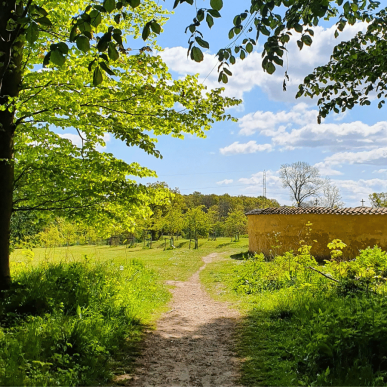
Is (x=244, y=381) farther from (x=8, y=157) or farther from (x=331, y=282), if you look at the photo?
(x=8, y=157)

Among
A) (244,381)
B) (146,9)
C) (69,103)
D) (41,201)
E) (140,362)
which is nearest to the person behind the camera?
(244,381)

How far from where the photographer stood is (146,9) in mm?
7828

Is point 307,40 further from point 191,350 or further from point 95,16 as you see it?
point 191,350

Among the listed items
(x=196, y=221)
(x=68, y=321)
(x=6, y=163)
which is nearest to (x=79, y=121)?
(x=6, y=163)

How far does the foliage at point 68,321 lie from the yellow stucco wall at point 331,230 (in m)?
12.1

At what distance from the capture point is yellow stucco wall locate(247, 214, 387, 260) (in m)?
18.1

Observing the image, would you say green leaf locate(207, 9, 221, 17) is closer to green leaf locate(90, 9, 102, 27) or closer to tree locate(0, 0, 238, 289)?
green leaf locate(90, 9, 102, 27)

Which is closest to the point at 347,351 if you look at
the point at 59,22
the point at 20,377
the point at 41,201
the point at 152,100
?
the point at 20,377

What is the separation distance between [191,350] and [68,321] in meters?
1.88

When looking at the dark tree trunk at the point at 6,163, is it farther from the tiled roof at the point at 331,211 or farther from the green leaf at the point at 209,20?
the tiled roof at the point at 331,211

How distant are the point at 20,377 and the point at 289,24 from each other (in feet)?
16.4

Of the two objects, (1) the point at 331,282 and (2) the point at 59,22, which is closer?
(2) the point at 59,22

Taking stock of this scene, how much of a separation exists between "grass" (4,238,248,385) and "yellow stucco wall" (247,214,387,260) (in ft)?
39.6

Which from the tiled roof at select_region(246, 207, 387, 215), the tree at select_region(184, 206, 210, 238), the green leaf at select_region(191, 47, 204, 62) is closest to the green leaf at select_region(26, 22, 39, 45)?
the green leaf at select_region(191, 47, 204, 62)
